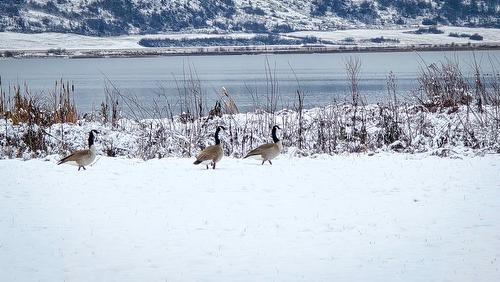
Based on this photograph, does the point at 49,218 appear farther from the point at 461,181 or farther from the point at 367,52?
the point at 367,52

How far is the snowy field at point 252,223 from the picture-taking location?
732 cm

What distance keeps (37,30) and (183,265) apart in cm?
19202

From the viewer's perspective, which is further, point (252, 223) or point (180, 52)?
point (180, 52)

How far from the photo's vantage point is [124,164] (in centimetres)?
1355

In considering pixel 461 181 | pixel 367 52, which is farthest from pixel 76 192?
pixel 367 52

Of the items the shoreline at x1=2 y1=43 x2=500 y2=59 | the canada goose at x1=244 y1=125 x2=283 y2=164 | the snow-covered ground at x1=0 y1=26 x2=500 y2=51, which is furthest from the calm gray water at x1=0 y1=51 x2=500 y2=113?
the snow-covered ground at x1=0 y1=26 x2=500 y2=51

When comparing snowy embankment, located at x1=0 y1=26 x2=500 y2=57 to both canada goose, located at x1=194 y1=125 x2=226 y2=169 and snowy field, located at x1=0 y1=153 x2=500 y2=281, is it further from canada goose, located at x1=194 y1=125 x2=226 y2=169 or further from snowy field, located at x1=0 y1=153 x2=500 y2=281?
snowy field, located at x1=0 y1=153 x2=500 y2=281

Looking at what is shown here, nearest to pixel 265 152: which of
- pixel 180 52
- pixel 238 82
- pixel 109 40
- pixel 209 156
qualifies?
pixel 209 156

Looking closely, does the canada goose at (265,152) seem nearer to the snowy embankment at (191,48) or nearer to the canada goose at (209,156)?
the canada goose at (209,156)

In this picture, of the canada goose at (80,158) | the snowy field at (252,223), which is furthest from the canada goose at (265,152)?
the canada goose at (80,158)

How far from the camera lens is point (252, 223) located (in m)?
8.93

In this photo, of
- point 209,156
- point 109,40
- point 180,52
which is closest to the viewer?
point 209,156

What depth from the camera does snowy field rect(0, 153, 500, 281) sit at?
7324 millimetres

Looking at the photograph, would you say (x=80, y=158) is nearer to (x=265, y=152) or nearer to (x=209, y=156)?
(x=209, y=156)
